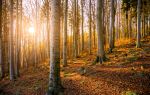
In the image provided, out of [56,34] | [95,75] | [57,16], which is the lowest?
[95,75]

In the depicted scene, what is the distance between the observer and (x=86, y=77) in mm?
10867

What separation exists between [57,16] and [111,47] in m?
11.5

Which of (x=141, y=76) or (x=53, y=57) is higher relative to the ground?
(x=53, y=57)

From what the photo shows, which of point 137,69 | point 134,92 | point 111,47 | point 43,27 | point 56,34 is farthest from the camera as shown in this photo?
point 43,27

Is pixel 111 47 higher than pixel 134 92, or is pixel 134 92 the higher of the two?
pixel 111 47

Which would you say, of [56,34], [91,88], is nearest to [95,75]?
[91,88]

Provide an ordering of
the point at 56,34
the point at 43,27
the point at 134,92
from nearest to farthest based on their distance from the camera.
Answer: the point at 134,92
the point at 56,34
the point at 43,27

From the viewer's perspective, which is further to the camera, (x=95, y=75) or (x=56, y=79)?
(x=95, y=75)

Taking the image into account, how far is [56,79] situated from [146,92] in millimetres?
3663

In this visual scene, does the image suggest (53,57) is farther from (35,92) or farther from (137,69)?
(137,69)

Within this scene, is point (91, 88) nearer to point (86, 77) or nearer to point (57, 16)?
point (86, 77)

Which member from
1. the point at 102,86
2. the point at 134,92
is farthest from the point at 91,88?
the point at 134,92

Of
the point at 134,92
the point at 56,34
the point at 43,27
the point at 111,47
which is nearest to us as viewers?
the point at 134,92

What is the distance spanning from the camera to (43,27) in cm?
3697
